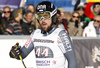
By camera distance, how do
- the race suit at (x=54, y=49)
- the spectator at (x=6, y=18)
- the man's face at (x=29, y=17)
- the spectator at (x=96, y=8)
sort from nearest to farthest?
1. the race suit at (x=54, y=49)
2. the spectator at (x=6, y=18)
3. the man's face at (x=29, y=17)
4. the spectator at (x=96, y=8)

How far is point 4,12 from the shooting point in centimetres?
732

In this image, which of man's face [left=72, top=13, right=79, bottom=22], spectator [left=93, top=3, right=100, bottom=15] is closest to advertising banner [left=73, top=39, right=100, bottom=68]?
man's face [left=72, top=13, right=79, bottom=22]

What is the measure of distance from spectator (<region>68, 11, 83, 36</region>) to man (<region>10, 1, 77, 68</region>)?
127 inches

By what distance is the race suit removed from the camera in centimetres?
331

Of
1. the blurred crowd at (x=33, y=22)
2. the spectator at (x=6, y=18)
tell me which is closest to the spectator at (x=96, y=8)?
the blurred crowd at (x=33, y=22)

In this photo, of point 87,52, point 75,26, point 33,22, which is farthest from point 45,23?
point 75,26

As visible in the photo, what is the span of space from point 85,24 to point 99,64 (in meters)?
2.37

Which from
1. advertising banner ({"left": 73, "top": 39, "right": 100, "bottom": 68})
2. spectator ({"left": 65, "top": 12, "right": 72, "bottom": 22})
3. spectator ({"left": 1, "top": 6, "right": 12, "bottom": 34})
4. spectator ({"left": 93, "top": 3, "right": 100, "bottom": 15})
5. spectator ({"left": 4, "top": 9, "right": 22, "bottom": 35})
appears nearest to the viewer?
advertising banner ({"left": 73, "top": 39, "right": 100, "bottom": 68})

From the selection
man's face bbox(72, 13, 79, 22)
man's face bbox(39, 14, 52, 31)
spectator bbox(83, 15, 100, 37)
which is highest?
man's face bbox(39, 14, 52, 31)

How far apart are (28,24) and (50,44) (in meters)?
3.53

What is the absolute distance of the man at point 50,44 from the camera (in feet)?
10.9

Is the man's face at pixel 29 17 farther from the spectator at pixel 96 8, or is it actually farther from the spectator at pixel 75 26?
the spectator at pixel 96 8

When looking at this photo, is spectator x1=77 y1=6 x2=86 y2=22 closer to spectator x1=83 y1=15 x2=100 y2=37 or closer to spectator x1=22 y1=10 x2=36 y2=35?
spectator x1=83 y1=15 x2=100 y2=37

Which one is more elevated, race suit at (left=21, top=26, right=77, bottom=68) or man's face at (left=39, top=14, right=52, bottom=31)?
man's face at (left=39, top=14, right=52, bottom=31)
